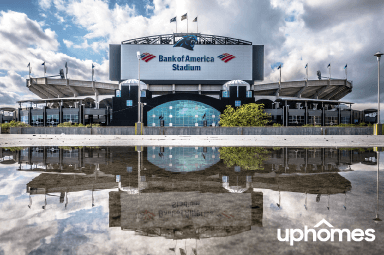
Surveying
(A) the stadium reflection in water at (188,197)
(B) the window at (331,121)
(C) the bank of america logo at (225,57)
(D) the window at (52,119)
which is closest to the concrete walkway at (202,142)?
(A) the stadium reflection in water at (188,197)

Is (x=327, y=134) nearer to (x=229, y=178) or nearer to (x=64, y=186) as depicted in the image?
(x=229, y=178)

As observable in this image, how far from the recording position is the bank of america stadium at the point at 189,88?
59.5 meters

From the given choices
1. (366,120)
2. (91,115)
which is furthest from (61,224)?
(366,120)

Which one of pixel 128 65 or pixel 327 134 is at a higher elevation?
pixel 128 65

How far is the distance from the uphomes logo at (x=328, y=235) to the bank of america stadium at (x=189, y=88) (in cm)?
5610

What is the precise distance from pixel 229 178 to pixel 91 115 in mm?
69761

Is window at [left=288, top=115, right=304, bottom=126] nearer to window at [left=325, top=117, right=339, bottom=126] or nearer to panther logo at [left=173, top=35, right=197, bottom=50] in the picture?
window at [left=325, top=117, right=339, bottom=126]

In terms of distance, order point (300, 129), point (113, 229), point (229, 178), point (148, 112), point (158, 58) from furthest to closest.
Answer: point (158, 58) < point (148, 112) < point (300, 129) < point (229, 178) < point (113, 229)

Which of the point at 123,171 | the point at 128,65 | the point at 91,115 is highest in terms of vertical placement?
the point at 128,65

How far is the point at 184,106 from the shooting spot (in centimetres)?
5966

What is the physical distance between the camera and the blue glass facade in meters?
59.2

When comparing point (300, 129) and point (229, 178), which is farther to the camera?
point (300, 129)

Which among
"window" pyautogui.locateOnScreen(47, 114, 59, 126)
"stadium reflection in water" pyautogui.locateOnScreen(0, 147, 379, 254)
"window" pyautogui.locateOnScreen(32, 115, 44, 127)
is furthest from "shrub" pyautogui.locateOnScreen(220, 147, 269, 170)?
"window" pyautogui.locateOnScreen(32, 115, 44, 127)

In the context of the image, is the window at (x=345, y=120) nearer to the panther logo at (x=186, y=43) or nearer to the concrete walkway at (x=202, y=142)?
the panther logo at (x=186, y=43)
